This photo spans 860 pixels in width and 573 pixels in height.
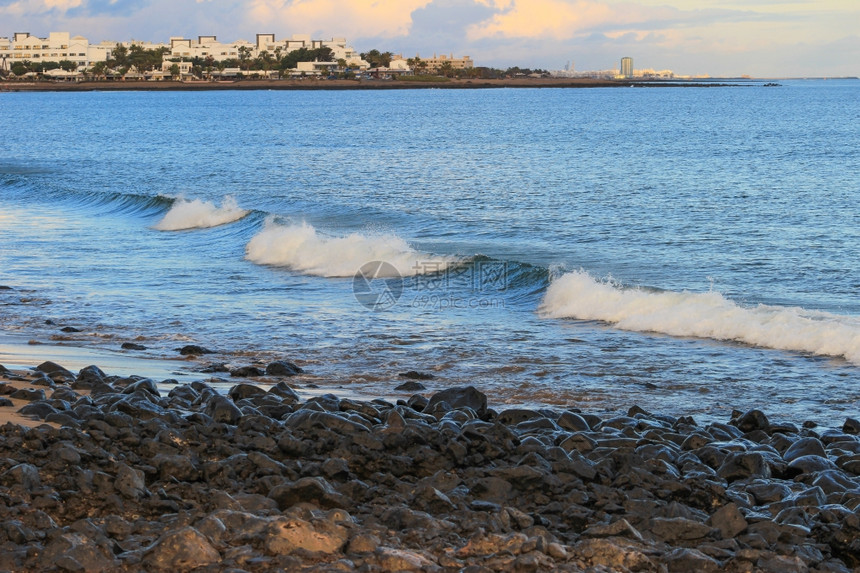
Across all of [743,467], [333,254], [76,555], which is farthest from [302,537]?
[333,254]

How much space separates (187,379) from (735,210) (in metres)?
23.3

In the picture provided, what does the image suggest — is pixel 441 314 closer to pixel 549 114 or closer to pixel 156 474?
pixel 156 474

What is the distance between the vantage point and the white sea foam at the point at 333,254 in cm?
2114

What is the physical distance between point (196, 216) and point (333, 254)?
9.54 m

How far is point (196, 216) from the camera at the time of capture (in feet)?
98.0

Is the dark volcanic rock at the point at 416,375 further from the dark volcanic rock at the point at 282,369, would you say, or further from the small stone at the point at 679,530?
the small stone at the point at 679,530

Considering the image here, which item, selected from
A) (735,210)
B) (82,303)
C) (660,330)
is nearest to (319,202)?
(735,210)

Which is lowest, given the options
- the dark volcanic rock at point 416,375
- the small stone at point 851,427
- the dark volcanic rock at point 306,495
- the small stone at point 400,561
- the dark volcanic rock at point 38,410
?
the dark volcanic rock at point 416,375

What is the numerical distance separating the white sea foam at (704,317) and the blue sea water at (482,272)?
5 cm

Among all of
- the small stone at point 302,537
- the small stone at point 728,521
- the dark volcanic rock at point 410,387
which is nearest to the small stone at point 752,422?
the small stone at point 728,521

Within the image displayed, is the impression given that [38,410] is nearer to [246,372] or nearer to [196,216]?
[246,372]

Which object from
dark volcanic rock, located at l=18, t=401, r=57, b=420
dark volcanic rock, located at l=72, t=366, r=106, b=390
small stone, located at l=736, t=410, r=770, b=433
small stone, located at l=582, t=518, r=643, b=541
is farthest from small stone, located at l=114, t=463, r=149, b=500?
small stone, located at l=736, t=410, r=770, b=433

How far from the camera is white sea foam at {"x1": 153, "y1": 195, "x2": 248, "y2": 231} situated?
2930cm

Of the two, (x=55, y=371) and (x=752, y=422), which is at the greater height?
(x=55, y=371)
